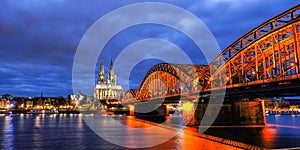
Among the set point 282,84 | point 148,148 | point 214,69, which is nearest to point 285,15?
point 282,84

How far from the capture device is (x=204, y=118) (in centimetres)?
6800

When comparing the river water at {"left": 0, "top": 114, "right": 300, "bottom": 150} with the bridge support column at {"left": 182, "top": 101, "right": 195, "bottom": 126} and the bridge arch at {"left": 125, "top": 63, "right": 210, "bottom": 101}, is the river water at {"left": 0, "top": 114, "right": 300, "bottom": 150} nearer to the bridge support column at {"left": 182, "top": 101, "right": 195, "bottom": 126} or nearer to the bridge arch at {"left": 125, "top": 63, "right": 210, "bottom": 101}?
the bridge support column at {"left": 182, "top": 101, "right": 195, "bottom": 126}

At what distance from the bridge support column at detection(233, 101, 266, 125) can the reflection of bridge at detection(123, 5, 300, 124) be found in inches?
266

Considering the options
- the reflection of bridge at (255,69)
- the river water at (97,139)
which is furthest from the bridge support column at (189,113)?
the river water at (97,139)

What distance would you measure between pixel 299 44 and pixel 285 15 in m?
5.74

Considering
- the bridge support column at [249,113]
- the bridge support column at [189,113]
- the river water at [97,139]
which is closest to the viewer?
the river water at [97,139]

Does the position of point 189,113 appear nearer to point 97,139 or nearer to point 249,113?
point 249,113

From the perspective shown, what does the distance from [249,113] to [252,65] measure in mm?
15817

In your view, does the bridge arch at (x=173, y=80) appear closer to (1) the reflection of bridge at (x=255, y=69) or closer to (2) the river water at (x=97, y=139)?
(1) the reflection of bridge at (x=255, y=69)

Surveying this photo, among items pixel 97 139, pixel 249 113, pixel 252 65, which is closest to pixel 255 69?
pixel 252 65

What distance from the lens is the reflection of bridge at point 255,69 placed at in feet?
136

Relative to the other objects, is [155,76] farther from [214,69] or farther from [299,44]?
[299,44]

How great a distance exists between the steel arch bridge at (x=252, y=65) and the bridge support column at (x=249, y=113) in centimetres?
813

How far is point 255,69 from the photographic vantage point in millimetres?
56750
